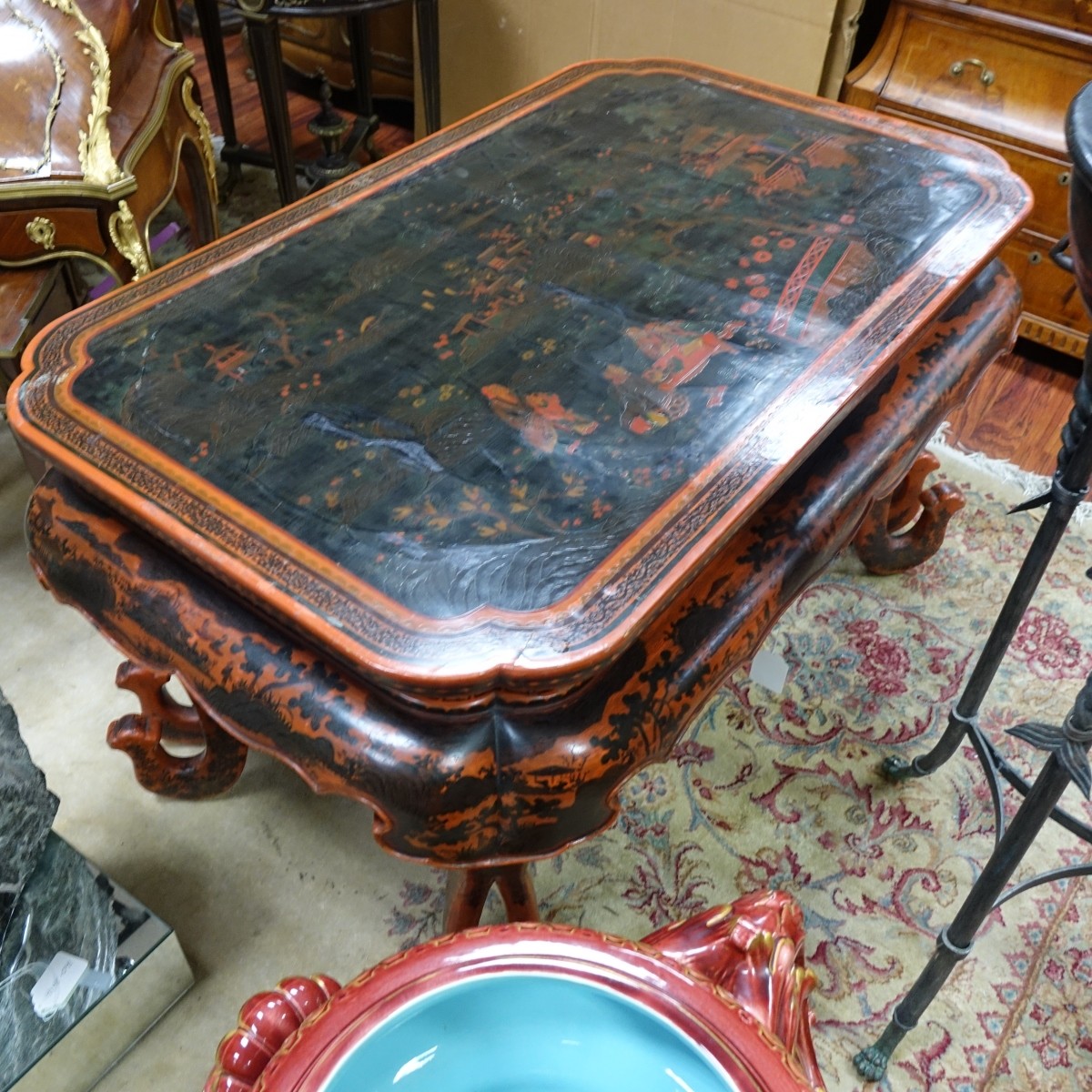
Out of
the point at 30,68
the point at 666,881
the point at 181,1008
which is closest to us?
the point at 181,1008

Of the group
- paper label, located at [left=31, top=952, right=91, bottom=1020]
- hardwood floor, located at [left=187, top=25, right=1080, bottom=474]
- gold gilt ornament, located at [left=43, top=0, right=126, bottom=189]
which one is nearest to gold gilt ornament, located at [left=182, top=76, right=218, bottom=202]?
gold gilt ornament, located at [left=43, top=0, right=126, bottom=189]

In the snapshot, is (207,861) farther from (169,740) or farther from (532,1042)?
(532,1042)

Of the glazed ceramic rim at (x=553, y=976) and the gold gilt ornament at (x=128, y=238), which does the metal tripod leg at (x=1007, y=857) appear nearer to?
the glazed ceramic rim at (x=553, y=976)

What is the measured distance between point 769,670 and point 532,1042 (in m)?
0.87

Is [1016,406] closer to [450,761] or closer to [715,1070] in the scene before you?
[450,761]

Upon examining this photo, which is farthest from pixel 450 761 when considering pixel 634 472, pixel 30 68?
pixel 30 68

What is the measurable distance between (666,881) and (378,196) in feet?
2.80

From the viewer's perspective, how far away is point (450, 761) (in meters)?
0.69

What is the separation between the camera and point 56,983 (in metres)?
0.92

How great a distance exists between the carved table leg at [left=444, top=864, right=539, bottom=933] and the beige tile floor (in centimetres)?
24

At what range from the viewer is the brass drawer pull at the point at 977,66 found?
5.85ft

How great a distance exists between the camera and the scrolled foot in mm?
966

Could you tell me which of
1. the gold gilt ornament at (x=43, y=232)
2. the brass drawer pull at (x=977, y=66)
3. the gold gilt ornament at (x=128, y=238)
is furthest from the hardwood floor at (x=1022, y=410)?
the gold gilt ornament at (x=43, y=232)

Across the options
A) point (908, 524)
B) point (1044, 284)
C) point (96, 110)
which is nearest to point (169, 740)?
point (96, 110)
